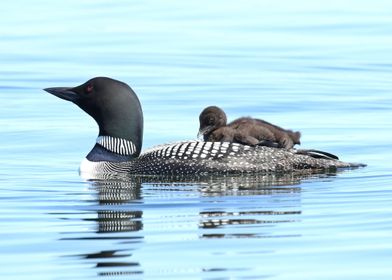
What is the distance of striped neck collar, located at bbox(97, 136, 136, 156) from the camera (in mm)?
11977

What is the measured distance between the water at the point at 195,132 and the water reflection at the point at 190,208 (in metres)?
0.02

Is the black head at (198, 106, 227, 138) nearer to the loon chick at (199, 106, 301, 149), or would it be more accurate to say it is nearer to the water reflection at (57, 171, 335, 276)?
the loon chick at (199, 106, 301, 149)

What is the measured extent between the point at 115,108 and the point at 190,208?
6.39ft

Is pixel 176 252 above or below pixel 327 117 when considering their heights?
below

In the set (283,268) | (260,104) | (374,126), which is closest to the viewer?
(283,268)

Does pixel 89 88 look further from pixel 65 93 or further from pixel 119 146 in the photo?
pixel 119 146

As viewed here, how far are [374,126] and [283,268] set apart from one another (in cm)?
600

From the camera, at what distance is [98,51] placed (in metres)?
19.5

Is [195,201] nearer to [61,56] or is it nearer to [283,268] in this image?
[283,268]

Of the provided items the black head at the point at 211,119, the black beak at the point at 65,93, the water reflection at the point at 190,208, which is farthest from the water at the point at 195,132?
the black head at the point at 211,119

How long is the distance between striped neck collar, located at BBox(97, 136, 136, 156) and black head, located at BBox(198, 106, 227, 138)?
2.15 ft

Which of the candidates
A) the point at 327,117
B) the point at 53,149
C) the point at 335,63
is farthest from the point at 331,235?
the point at 335,63

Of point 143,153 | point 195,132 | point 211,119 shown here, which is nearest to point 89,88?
point 143,153

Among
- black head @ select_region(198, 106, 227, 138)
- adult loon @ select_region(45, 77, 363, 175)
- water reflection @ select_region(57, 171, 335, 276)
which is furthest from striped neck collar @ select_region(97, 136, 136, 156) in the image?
black head @ select_region(198, 106, 227, 138)
